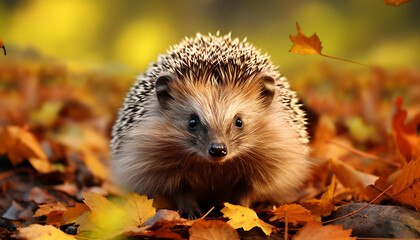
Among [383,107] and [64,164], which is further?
[383,107]

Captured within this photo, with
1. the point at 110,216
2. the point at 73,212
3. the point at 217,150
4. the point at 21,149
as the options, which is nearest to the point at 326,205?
the point at 217,150

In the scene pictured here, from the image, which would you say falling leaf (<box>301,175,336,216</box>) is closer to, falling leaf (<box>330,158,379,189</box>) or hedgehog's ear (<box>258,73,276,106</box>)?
falling leaf (<box>330,158,379,189</box>)

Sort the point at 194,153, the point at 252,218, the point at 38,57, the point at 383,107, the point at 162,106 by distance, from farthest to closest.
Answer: the point at 38,57 < the point at 383,107 < the point at 162,106 < the point at 194,153 < the point at 252,218

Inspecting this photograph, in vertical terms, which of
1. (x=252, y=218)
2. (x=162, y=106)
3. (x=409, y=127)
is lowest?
(x=252, y=218)

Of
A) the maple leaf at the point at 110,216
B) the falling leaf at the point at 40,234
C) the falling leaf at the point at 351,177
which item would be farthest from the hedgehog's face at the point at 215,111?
the falling leaf at the point at 40,234

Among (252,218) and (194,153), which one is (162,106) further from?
(252,218)

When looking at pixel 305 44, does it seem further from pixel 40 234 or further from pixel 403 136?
pixel 40 234

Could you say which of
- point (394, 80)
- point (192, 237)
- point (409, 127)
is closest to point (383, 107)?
point (394, 80)
